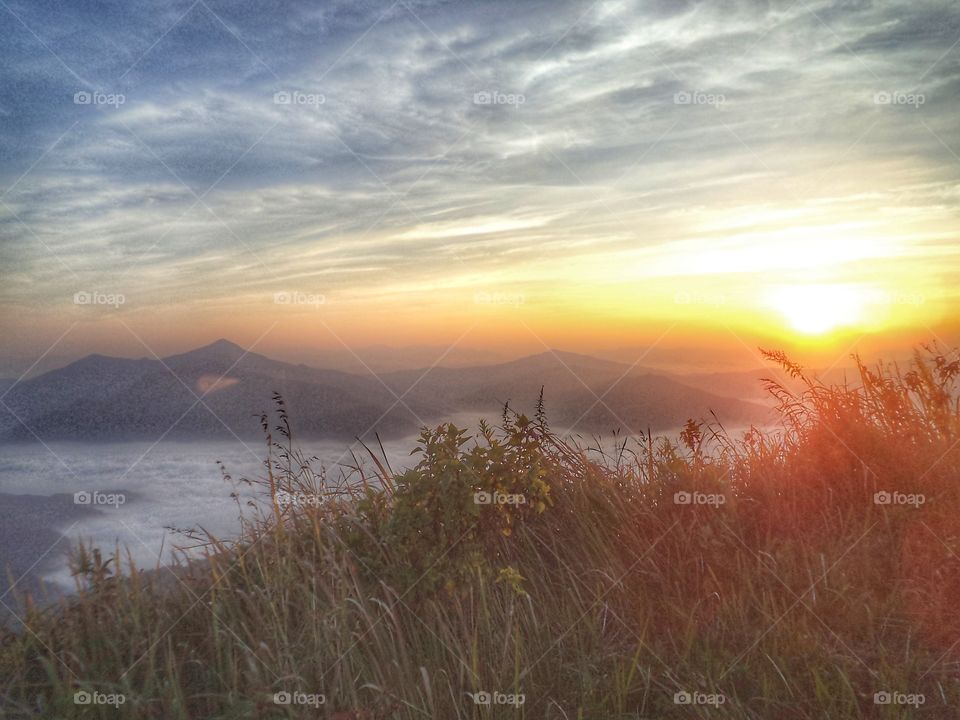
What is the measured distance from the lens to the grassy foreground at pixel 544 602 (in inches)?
223

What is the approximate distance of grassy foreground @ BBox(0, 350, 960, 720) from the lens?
5.68 m

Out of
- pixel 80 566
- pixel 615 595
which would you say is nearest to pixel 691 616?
pixel 615 595

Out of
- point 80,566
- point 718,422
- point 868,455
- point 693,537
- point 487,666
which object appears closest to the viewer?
point 487,666

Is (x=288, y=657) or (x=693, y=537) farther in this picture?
(x=693, y=537)

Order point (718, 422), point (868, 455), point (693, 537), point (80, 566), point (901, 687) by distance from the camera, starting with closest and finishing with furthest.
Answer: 1. point (901, 687)
2. point (80, 566)
3. point (693, 537)
4. point (868, 455)
5. point (718, 422)

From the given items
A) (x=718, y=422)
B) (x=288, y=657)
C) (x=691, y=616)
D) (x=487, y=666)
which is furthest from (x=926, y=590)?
(x=288, y=657)

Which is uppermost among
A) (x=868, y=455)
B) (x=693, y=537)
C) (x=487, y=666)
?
(x=868, y=455)

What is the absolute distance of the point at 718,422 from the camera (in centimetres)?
A: 948

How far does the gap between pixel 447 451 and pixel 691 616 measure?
91.0 inches

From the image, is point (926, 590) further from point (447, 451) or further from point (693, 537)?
point (447, 451)

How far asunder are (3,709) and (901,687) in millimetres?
6248

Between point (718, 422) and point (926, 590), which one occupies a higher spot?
point (718, 422)

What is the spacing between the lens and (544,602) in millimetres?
6926

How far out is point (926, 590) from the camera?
270 inches
